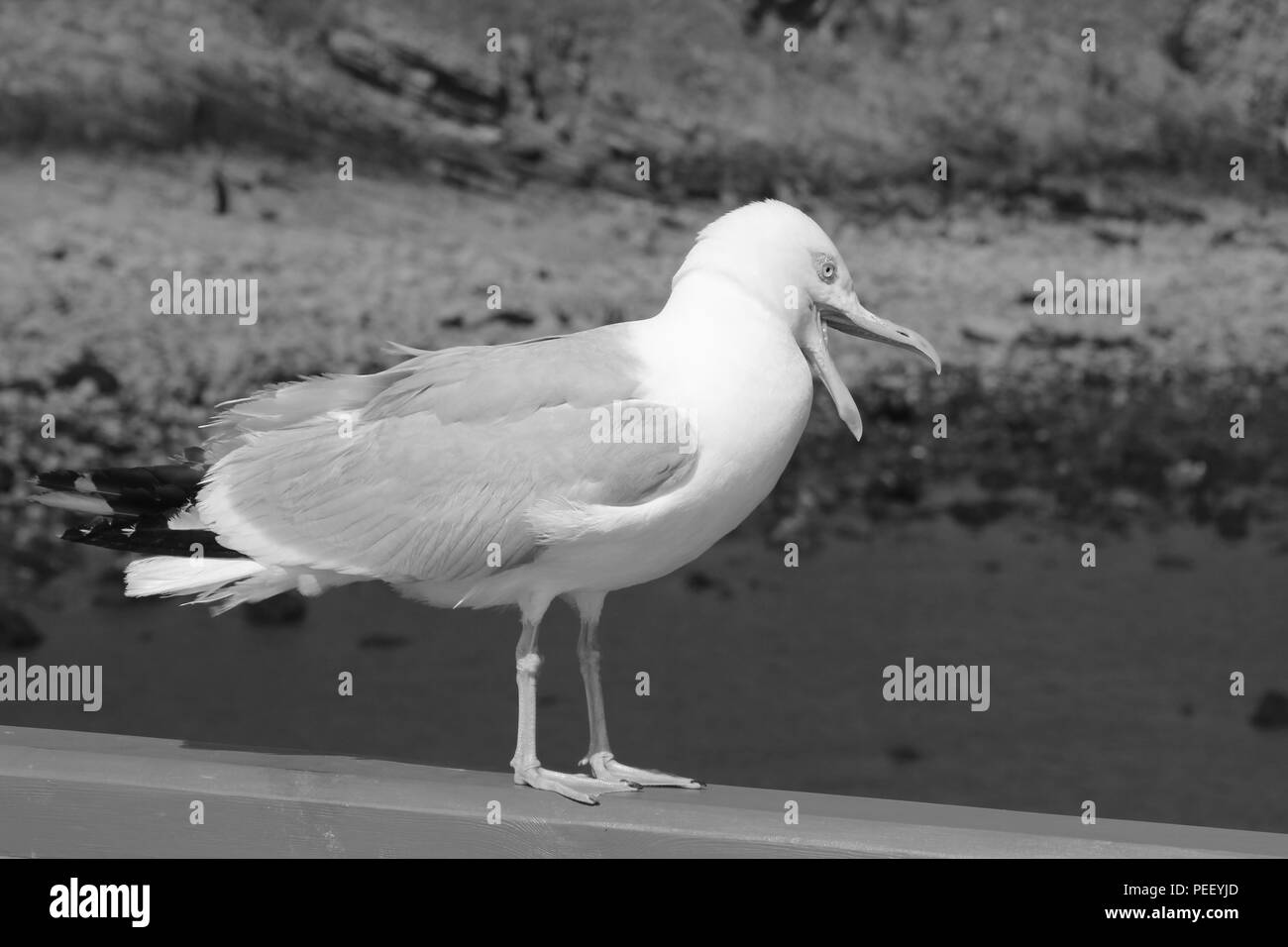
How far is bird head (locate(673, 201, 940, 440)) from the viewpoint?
5.55ft

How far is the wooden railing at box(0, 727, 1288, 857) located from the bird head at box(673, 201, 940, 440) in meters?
0.45

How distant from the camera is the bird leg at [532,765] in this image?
1.58m

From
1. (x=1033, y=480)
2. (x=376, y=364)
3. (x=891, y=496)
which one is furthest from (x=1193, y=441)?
(x=376, y=364)

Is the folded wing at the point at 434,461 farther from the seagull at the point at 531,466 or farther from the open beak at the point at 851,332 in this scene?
the open beak at the point at 851,332

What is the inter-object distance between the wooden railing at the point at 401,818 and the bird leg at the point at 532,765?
61 millimetres

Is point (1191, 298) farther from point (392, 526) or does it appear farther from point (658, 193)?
point (392, 526)

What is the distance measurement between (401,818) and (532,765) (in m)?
0.25

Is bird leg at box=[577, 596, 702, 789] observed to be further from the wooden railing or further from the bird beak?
the bird beak

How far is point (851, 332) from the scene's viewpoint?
1.81 meters

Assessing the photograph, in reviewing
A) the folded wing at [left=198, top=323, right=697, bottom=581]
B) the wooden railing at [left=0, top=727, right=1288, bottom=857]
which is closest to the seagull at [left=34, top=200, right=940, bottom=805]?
the folded wing at [left=198, top=323, right=697, bottom=581]
